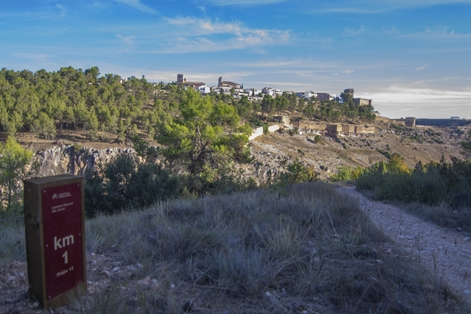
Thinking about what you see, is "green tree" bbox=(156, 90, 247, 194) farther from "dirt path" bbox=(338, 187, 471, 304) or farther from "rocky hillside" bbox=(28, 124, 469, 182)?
"dirt path" bbox=(338, 187, 471, 304)

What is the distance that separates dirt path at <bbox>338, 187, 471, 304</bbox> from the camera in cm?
381

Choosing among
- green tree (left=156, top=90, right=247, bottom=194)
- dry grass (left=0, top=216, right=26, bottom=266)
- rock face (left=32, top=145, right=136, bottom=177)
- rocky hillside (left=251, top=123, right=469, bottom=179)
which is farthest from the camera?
rocky hillside (left=251, top=123, right=469, bottom=179)

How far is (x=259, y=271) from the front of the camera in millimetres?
3365

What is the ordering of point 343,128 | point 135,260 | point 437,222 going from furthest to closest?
point 343,128 < point 437,222 < point 135,260

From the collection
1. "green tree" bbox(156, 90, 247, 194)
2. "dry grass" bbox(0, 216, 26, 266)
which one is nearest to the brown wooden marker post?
"dry grass" bbox(0, 216, 26, 266)

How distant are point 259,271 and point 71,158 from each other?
3297 cm

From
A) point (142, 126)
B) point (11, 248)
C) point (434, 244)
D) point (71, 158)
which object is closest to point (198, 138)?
point (434, 244)

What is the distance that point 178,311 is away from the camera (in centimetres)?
272

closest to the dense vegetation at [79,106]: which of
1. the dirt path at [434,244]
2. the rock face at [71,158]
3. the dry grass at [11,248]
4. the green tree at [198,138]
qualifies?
the rock face at [71,158]

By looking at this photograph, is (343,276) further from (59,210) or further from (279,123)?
(279,123)

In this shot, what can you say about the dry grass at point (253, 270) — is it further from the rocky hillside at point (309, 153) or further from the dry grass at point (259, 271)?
the rocky hillside at point (309, 153)

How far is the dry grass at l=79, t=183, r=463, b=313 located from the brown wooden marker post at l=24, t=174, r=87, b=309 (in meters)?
0.30

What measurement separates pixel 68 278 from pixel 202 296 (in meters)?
1.10

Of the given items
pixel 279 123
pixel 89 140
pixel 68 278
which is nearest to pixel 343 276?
pixel 68 278
